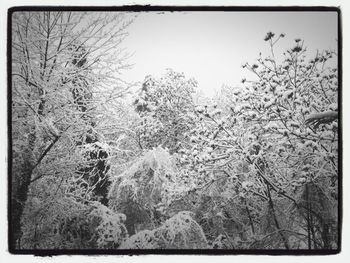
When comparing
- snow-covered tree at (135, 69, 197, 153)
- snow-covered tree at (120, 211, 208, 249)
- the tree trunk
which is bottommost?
snow-covered tree at (120, 211, 208, 249)

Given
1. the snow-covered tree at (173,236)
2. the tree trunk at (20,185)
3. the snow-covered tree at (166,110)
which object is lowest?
the snow-covered tree at (173,236)

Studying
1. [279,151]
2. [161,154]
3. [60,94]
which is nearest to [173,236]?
[161,154]

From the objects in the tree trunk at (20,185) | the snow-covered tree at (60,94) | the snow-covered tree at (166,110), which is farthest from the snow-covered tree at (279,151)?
the tree trunk at (20,185)

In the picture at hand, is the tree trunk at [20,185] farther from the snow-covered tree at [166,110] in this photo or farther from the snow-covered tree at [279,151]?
the snow-covered tree at [279,151]

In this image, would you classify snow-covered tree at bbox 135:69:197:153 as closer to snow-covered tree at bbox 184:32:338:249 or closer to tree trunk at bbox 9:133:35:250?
snow-covered tree at bbox 184:32:338:249

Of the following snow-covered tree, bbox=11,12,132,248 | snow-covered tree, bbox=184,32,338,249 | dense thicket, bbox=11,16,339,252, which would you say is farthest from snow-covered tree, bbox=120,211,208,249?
snow-covered tree, bbox=11,12,132,248

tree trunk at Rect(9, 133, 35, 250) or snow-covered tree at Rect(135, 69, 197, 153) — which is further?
snow-covered tree at Rect(135, 69, 197, 153)

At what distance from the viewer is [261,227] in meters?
5.34

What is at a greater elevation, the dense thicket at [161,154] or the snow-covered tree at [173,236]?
the dense thicket at [161,154]

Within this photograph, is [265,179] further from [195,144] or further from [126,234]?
[126,234]

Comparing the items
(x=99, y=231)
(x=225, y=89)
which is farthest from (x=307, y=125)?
(x=99, y=231)

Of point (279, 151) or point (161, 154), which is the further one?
point (161, 154)

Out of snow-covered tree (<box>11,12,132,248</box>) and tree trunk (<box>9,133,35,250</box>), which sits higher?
snow-covered tree (<box>11,12,132,248</box>)

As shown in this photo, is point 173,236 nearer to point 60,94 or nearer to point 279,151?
point 279,151
